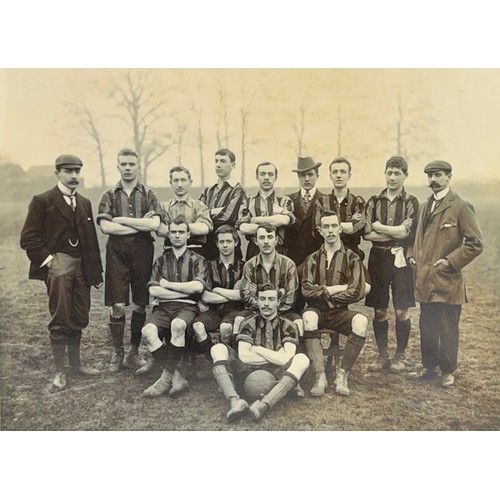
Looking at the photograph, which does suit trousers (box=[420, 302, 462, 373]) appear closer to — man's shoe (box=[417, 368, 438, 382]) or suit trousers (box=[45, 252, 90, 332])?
man's shoe (box=[417, 368, 438, 382])

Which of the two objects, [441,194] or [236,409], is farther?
[441,194]

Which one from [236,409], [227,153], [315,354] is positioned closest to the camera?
[236,409]

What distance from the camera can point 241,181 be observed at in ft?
14.0

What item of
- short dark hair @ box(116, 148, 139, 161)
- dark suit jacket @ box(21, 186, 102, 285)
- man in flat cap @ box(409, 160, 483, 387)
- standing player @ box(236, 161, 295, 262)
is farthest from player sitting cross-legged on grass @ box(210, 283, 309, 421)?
short dark hair @ box(116, 148, 139, 161)

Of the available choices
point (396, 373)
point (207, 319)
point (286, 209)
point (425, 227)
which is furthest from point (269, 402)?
point (425, 227)

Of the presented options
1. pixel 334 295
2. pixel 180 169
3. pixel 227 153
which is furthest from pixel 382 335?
pixel 180 169

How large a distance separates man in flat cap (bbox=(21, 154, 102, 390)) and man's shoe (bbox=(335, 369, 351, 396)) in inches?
74.4

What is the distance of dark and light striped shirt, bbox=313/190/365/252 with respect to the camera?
13.8ft

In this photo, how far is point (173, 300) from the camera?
4.20 m

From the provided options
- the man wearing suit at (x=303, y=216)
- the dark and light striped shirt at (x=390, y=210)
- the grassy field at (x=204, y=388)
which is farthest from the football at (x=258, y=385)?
the dark and light striped shirt at (x=390, y=210)

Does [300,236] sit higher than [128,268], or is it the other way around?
[300,236]

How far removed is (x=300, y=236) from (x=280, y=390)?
1.18 metres

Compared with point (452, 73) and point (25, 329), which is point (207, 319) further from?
point (452, 73)

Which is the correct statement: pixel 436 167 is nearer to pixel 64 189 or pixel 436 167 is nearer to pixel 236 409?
pixel 236 409
